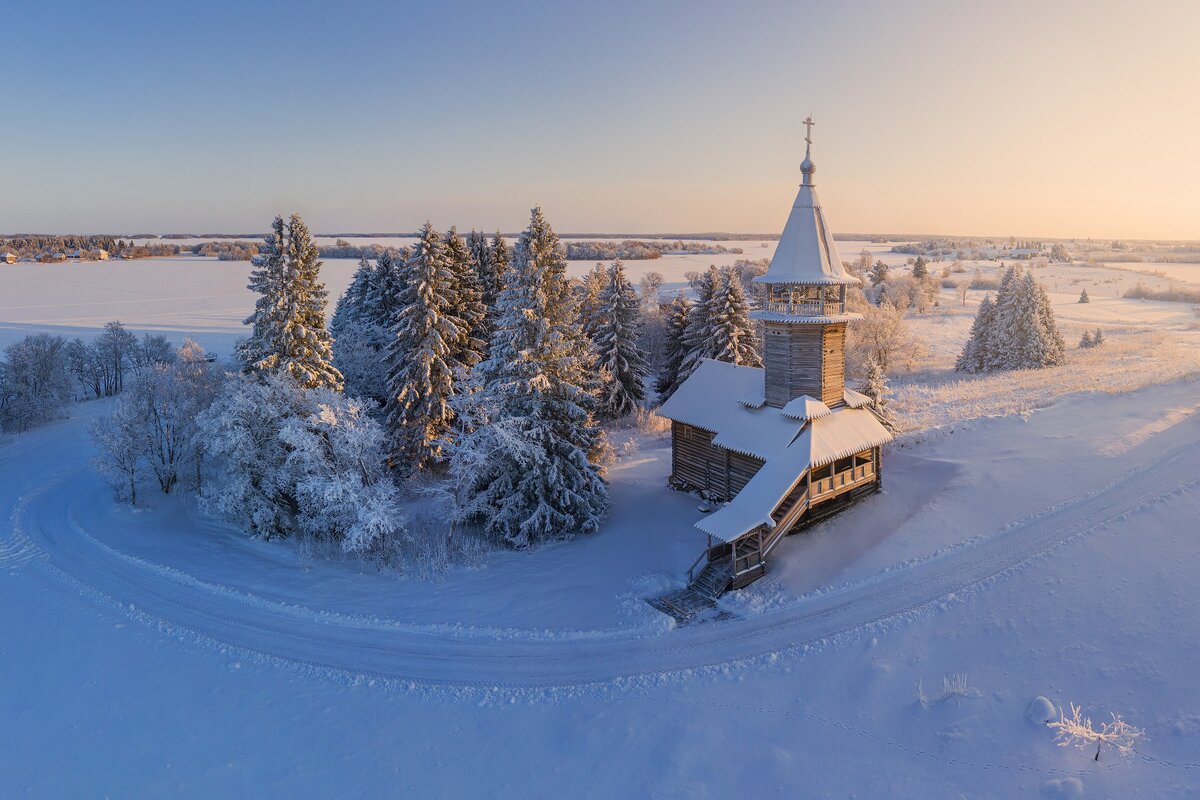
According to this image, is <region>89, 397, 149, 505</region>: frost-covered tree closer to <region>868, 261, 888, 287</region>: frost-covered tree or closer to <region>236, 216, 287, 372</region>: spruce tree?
<region>236, 216, 287, 372</region>: spruce tree

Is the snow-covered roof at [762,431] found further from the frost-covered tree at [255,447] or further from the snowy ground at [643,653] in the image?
the frost-covered tree at [255,447]

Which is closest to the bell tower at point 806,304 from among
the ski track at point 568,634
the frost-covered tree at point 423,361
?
the ski track at point 568,634

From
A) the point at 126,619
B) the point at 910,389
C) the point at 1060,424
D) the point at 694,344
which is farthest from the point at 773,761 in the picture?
the point at 910,389

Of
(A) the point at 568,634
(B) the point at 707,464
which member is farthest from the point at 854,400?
(A) the point at 568,634

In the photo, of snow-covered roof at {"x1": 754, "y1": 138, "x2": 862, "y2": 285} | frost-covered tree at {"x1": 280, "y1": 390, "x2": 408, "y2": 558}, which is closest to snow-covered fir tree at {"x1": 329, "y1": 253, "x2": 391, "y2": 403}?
frost-covered tree at {"x1": 280, "y1": 390, "x2": 408, "y2": 558}

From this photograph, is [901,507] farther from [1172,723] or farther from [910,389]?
[910,389]

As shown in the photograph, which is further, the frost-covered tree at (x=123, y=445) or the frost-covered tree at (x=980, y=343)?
the frost-covered tree at (x=980, y=343)

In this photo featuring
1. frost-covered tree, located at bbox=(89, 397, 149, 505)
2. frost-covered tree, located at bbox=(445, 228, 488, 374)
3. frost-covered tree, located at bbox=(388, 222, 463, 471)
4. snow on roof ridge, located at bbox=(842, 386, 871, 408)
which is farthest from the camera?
frost-covered tree, located at bbox=(445, 228, 488, 374)
